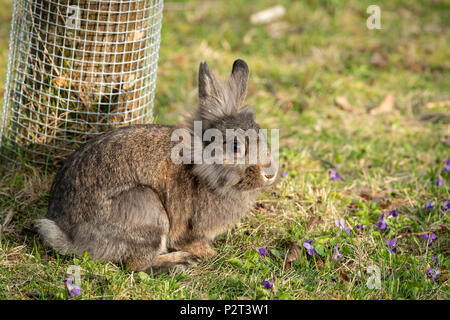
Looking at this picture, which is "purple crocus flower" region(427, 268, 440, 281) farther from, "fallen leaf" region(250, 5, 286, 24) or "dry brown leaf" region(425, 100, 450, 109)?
"fallen leaf" region(250, 5, 286, 24)

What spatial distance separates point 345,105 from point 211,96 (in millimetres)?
3180

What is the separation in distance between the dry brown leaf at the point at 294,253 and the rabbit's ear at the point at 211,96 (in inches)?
44.8

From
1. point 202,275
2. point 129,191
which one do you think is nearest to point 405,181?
point 202,275

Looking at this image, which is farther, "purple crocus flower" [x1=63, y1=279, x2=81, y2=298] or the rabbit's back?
the rabbit's back

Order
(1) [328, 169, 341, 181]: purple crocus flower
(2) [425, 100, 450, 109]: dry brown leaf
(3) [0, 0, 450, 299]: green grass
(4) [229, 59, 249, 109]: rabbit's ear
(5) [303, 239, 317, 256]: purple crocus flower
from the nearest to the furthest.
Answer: (3) [0, 0, 450, 299]: green grass < (5) [303, 239, 317, 256]: purple crocus flower < (4) [229, 59, 249, 109]: rabbit's ear < (1) [328, 169, 341, 181]: purple crocus flower < (2) [425, 100, 450, 109]: dry brown leaf

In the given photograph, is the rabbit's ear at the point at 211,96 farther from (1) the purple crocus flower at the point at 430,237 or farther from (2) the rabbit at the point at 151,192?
(1) the purple crocus flower at the point at 430,237

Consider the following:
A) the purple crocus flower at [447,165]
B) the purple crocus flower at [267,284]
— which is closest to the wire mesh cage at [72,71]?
the purple crocus flower at [267,284]

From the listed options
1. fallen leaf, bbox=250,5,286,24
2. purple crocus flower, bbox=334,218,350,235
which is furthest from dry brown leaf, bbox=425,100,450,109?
purple crocus flower, bbox=334,218,350,235

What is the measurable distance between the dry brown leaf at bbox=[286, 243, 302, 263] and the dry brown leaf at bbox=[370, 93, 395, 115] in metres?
3.07

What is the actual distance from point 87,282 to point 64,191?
2.46 ft

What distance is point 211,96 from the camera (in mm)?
4254

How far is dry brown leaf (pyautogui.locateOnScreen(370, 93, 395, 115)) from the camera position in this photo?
273 inches

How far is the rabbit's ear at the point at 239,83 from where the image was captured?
170 inches

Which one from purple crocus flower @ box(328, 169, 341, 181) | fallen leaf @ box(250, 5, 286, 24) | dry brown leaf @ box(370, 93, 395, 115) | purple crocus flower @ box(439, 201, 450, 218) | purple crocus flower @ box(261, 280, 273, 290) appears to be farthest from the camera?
fallen leaf @ box(250, 5, 286, 24)
